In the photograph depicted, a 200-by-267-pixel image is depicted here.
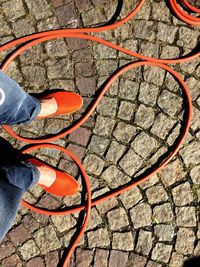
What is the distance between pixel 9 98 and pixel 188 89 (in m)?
1.54

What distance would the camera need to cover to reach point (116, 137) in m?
4.34

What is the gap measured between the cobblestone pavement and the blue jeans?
0.36 m

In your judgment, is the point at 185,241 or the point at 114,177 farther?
the point at 114,177

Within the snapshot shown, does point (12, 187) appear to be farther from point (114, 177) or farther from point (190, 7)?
point (190, 7)

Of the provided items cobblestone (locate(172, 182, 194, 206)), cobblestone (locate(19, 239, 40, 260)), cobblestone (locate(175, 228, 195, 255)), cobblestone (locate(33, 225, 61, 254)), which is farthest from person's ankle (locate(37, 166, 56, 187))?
cobblestone (locate(175, 228, 195, 255))

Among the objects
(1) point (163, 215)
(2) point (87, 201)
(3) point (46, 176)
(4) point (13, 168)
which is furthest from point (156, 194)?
(4) point (13, 168)

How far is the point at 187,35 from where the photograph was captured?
4.45 m

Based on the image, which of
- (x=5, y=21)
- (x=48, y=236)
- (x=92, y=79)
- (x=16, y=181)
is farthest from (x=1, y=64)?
(x=48, y=236)

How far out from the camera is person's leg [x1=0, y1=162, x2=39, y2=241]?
143 inches

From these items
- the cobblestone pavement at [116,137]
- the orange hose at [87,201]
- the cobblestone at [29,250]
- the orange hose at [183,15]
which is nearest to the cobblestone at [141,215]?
the cobblestone pavement at [116,137]

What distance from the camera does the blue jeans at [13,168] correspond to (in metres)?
3.65

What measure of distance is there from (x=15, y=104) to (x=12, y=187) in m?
0.60

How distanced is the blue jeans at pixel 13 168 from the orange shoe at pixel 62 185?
A: 0.66ft

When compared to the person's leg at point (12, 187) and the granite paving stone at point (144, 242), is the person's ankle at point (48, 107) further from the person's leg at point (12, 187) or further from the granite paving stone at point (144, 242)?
the granite paving stone at point (144, 242)
